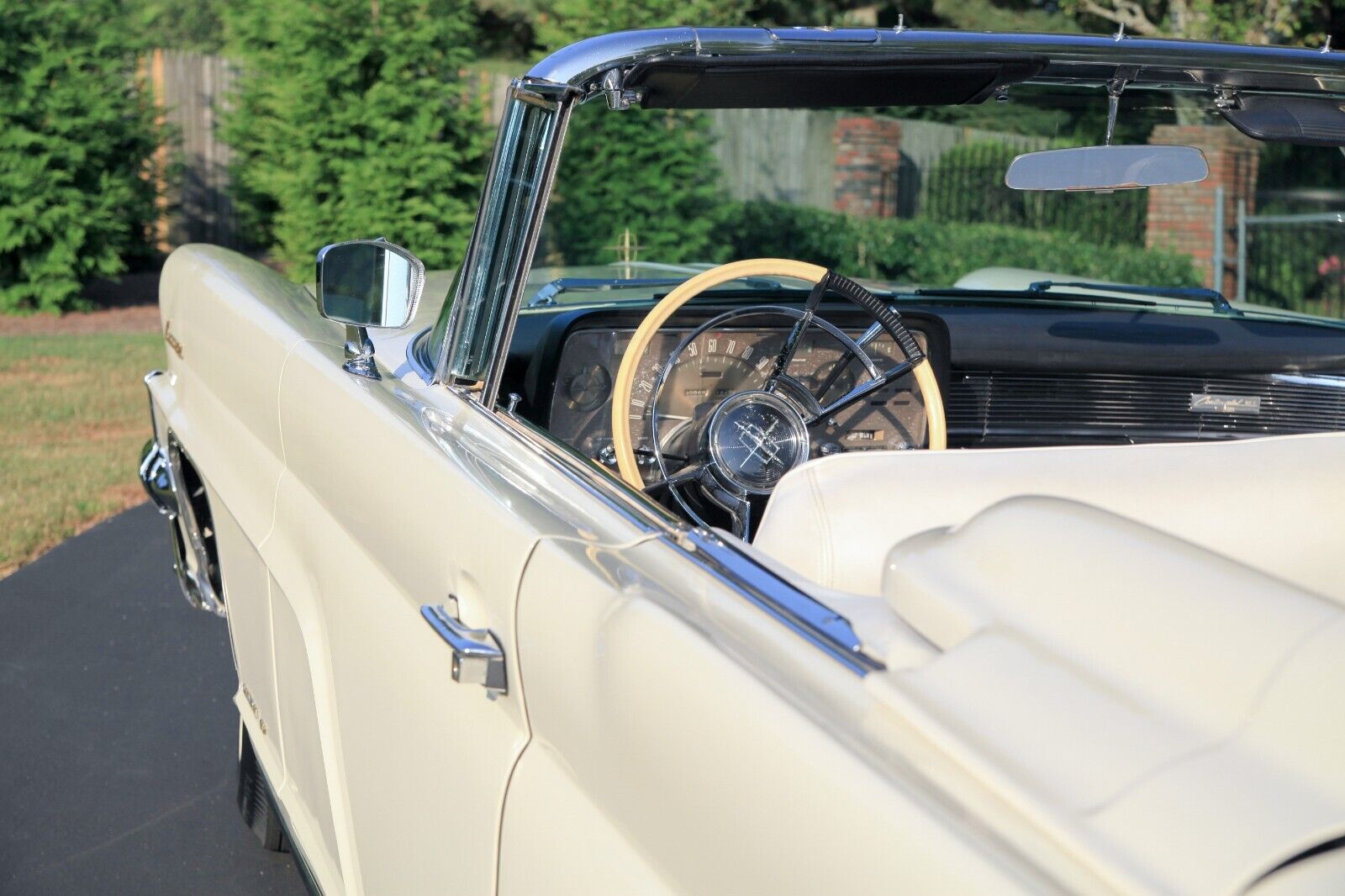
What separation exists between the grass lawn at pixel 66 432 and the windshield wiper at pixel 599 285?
3.52 meters

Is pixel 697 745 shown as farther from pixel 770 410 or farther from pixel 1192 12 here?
pixel 1192 12

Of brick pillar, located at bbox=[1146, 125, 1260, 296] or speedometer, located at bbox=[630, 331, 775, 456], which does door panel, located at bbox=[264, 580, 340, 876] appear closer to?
speedometer, located at bbox=[630, 331, 775, 456]

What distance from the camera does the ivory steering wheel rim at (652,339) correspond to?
8.20ft

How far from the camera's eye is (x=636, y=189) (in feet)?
14.3

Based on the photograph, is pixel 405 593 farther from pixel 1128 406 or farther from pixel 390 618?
pixel 1128 406

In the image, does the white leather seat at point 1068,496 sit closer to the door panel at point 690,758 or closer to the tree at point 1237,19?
the door panel at point 690,758

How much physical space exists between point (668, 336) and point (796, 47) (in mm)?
773

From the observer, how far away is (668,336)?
111 inches

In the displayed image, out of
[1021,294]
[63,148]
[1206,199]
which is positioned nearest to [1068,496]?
[1021,294]

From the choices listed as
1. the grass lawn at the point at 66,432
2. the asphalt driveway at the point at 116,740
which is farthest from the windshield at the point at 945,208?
the grass lawn at the point at 66,432

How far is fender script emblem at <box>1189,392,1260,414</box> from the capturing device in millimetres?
3268

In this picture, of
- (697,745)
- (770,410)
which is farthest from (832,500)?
(770,410)

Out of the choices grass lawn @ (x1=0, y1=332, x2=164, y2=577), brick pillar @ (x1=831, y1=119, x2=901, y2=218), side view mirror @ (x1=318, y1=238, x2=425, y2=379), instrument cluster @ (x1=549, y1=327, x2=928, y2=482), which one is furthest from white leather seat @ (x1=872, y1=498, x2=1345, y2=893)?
grass lawn @ (x1=0, y1=332, x2=164, y2=577)

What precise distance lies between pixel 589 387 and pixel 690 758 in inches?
66.2
